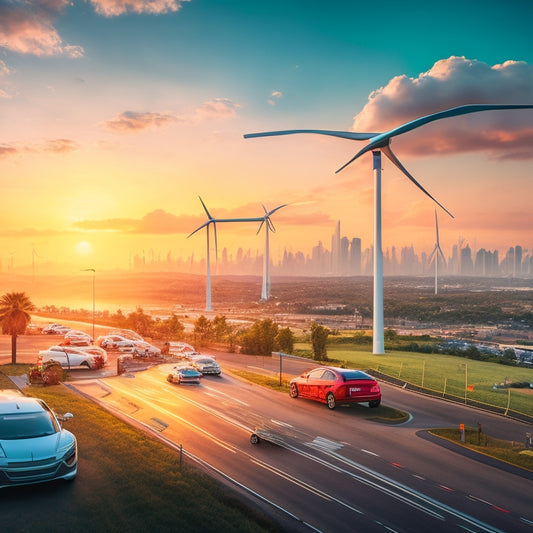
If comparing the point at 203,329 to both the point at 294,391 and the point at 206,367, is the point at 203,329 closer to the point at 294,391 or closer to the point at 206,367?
the point at 206,367

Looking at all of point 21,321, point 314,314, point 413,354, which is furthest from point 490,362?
point 314,314

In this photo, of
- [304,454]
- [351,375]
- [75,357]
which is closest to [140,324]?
[75,357]

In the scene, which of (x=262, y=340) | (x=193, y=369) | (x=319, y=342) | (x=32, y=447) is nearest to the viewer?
(x=32, y=447)

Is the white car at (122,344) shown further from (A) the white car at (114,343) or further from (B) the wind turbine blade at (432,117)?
(B) the wind turbine blade at (432,117)

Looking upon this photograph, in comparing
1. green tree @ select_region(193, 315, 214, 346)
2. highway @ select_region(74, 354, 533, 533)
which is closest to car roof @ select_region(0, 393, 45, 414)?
highway @ select_region(74, 354, 533, 533)

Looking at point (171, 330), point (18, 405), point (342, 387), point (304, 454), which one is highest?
point (18, 405)

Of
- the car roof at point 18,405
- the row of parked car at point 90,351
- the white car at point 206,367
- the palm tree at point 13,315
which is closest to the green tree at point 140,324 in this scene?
the row of parked car at point 90,351
